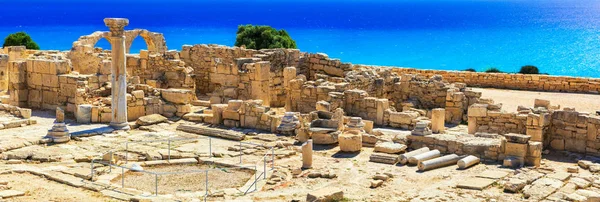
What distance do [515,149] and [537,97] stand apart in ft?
38.4

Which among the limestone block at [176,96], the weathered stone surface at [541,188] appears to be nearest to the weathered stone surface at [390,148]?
the weathered stone surface at [541,188]

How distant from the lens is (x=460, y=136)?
20422 mm

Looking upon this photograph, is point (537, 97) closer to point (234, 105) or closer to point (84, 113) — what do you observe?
point (234, 105)

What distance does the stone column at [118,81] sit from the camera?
22812 millimetres

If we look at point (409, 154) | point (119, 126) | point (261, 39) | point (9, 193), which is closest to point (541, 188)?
point (409, 154)

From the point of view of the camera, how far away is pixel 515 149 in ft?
61.8

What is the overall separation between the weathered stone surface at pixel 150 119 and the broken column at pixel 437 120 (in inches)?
293

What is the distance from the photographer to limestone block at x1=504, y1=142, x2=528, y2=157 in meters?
18.7

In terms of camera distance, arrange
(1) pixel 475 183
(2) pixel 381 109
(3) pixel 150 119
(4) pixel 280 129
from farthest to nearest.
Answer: (2) pixel 381 109
(3) pixel 150 119
(4) pixel 280 129
(1) pixel 475 183

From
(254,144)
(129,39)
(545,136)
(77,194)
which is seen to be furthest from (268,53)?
(77,194)

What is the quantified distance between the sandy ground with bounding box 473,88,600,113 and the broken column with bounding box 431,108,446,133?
5.76m

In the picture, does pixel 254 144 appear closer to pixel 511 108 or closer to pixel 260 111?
pixel 260 111

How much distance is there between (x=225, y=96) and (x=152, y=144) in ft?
21.9

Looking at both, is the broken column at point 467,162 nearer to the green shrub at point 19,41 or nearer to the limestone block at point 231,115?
the limestone block at point 231,115
